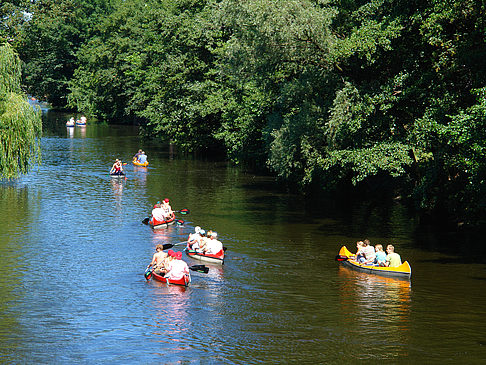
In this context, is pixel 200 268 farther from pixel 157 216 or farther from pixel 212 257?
pixel 157 216

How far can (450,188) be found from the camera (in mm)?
32875

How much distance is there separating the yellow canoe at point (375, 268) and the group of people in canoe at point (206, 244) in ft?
18.4

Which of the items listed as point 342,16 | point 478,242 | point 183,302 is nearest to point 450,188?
point 478,242

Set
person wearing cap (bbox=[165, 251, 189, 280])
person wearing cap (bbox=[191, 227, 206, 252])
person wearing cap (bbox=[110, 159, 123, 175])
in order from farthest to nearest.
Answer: person wearing cap (bbox=[110, 159, 123, 175]) < person wearing cap (bbox=[191, 227, 206, 252]) < person wearing cap (bbox=[165, 251, 189, 280])

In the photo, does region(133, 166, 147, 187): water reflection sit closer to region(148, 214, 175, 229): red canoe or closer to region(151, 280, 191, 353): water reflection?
region(148, 214, 175, 229): red canoe

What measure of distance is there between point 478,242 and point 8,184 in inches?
1319

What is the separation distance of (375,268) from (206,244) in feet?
25.9

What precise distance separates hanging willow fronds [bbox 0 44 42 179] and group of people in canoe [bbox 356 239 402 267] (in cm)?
2487

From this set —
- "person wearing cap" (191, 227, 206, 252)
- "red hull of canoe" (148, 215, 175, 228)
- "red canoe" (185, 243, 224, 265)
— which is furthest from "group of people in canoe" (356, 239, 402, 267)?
"red hull of canoe" (148, 215, 175, 228)

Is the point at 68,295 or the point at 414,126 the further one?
the point at 414,126

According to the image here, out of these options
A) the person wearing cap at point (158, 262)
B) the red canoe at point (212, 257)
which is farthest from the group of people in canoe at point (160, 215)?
the person wearing cap at point (158, 262)

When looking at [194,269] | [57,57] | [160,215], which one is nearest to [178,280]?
[194,269]

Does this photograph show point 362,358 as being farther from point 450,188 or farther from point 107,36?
point 107,36

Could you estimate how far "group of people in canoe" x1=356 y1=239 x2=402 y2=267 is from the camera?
27078mm
